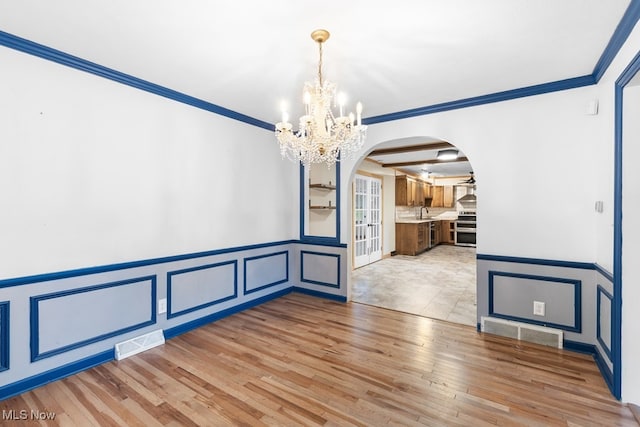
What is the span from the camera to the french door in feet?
21.4

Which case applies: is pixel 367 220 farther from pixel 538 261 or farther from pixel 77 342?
pixel 77 342

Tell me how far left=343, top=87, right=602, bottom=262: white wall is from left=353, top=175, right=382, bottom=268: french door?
3.11 metres

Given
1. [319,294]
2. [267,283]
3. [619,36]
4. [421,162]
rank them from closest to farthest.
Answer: [619,36] → [267,283] → [319,294] → [421,162]

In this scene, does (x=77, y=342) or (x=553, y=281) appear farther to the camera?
(x=553, y=281)

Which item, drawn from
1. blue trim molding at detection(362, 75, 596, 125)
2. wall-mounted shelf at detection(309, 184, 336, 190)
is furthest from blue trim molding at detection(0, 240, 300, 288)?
blue trim molding at detection(362, 75, 596, 125)

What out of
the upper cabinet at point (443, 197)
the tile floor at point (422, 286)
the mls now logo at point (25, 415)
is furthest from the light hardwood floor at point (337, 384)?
the upper cabinet at point (443, 197)

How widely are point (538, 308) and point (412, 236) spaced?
514 centimetres

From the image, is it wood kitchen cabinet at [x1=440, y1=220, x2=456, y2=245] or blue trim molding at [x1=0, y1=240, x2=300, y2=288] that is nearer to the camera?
blue trim molding at [x1=0, y1=240, x2=300, y2=288]

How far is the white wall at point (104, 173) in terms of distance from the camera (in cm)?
220

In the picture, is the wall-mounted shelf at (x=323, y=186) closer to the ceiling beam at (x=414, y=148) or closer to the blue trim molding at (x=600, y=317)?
the ceiling beam at (x=414, y=148)

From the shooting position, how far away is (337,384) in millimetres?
2289

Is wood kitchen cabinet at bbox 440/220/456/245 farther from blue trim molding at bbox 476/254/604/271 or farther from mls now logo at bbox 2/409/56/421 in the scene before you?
mls now logo at bbox 2/409/56/421

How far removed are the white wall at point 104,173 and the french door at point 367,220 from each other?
3142 mm

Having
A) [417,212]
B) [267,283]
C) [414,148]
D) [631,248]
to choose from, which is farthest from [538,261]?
[417,212]
